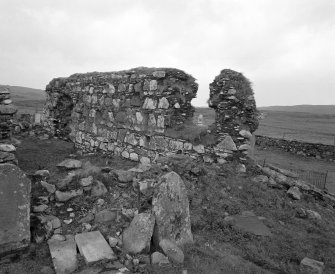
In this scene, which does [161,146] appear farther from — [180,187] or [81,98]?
[81,98]

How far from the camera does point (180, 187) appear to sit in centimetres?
496

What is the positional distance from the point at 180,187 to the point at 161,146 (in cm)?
380

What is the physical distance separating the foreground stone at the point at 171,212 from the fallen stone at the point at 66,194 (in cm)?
142

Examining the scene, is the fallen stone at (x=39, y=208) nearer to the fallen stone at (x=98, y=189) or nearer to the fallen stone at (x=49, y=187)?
the fallen stone at (x=49, y=187)

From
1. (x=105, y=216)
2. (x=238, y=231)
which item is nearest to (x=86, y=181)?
(x=105, y=216)

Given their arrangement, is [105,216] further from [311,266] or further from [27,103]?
[27,103]

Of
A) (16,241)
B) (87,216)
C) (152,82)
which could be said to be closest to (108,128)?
(152,82)

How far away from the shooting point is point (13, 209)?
4.19m

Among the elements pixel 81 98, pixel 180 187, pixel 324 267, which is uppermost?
pixel 81 98

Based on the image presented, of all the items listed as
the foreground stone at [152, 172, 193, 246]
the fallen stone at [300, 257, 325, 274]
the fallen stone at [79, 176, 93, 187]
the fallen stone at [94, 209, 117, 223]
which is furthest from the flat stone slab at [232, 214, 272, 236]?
the fallen stone at [79, 176, 93, 187]

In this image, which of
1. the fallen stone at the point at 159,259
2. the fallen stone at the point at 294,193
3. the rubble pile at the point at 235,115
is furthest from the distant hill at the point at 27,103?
the fallen stone at the point at 159,259

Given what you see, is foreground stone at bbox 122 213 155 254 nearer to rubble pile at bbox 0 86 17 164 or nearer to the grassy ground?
the grassy ground

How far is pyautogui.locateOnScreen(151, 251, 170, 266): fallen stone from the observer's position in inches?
161

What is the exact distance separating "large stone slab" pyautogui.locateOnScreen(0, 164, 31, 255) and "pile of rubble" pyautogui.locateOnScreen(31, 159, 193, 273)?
27 centimetres
